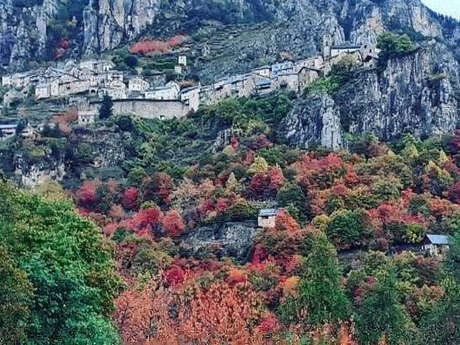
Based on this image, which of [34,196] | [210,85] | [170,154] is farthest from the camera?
[210,85]

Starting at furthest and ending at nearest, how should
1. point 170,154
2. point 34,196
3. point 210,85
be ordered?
point 210,85 → point 170,154 → point 34,196

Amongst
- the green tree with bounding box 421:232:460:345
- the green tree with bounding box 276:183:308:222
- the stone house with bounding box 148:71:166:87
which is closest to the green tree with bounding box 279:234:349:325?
the green tree with bounding box 421:232:460:345

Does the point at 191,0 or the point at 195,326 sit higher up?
the point at 191,0

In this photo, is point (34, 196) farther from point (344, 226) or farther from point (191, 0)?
point (191, 0)

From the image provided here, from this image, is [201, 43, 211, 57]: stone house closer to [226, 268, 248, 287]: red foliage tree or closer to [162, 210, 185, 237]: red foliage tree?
[162, 210, 185, 237]: red foliage tree

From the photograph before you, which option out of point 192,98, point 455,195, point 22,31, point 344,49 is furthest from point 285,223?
point 22,31

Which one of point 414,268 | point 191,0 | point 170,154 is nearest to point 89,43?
point 191,0

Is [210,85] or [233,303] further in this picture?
[210,85]
